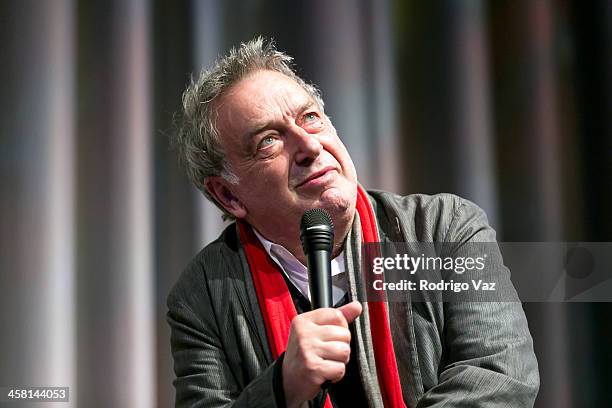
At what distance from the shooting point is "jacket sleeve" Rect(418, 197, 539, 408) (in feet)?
4.78

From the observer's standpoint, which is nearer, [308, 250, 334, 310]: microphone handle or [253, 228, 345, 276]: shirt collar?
[308, 250, 334, 310]: microphone handle

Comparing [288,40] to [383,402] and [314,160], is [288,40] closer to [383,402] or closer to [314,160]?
[314,160]

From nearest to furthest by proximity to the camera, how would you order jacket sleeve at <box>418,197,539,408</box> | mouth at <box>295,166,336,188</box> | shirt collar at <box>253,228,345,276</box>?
jacket sleeve at <box>418,197,539,408</box>, mouth at <box>295,166,336,188</box>, shirt collar at <box>253,228,345,276</box>

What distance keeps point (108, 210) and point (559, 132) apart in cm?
136

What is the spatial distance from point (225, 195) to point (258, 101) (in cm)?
29

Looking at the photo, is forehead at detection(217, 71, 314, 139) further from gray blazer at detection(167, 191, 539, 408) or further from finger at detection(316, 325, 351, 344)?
finger at detection(316, 325, 351, 344)

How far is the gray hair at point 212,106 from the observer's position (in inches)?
76.4

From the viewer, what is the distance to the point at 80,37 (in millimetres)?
2318

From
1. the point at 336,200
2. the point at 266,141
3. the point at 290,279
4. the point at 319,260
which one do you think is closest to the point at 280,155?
Answer: the point at 266,141

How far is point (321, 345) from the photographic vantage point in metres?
1.25

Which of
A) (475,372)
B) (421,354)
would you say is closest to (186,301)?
(421,354)

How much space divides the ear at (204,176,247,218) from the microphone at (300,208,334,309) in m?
0.68

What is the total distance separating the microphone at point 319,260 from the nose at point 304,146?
20.3 inches

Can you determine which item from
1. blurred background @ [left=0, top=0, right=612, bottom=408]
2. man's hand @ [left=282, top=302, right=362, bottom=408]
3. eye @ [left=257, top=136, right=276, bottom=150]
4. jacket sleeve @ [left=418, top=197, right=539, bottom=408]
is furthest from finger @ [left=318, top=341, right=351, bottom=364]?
blurred background @ [left=0, top=0, right=612, bottom=408]
